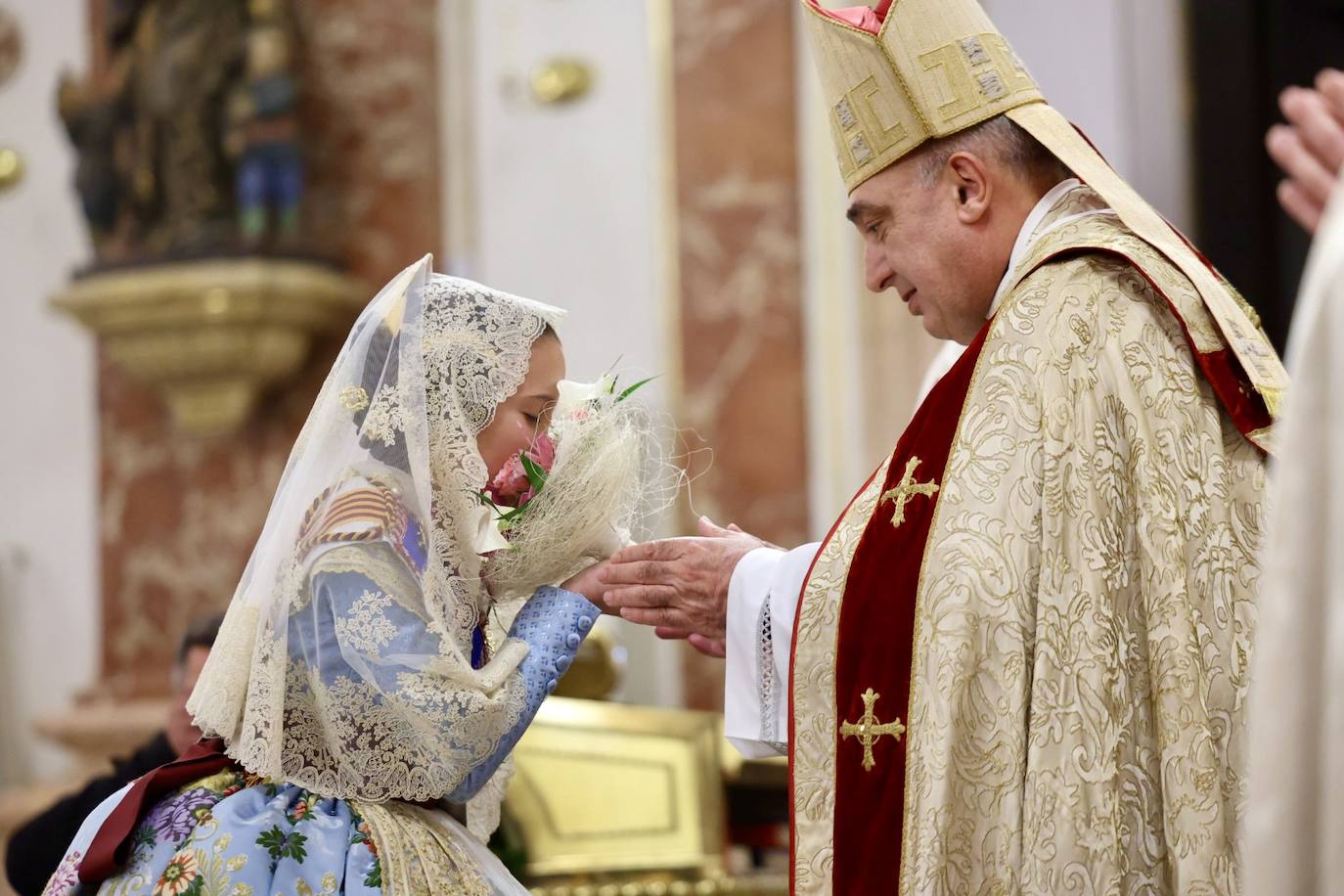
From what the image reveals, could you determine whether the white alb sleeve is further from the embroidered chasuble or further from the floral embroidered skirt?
the floral embroidered skirt

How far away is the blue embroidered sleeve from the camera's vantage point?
2.54 meters

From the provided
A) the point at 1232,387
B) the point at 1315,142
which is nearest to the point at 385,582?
the point at 1232,387

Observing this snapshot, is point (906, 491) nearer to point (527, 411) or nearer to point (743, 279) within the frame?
point (527, 411)

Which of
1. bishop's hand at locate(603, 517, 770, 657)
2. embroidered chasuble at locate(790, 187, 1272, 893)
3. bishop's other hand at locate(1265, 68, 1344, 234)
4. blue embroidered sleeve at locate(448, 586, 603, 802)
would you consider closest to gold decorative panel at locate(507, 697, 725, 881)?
bishop's hand at locate(603, 517, 770, 657)

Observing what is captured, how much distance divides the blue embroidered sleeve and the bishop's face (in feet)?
2.45

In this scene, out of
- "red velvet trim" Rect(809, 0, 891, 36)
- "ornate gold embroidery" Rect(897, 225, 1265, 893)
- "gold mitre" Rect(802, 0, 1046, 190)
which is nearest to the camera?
"ornate gold embroidery" Rect(897, 225, 1265, 893)

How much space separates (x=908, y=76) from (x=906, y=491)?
739mm

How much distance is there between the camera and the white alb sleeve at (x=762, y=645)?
2709 mm

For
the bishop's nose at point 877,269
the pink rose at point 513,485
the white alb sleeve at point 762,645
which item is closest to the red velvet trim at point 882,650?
the white alb sleeve at point 762,645

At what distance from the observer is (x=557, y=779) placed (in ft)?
17.2

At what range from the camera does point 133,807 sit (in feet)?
7.84

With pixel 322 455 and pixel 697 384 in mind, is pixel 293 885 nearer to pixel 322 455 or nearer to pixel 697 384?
pixel 322 455

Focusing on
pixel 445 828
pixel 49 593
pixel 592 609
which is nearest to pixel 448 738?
pixel 445 828

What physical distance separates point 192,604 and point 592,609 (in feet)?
17.4
